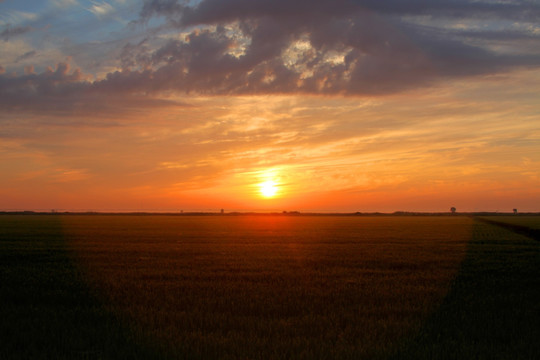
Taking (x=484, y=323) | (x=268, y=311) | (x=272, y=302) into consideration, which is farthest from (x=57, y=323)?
(x=484, y=323)

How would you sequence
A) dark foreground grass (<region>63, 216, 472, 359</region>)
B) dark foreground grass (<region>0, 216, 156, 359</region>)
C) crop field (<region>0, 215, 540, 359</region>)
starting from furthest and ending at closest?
dark foreground grass (<region>63, 216, 472, 359</region>), crop field (<region>0, 215, 540, 359</region>), dark foreground grass (<region>0, 216, 156, 359</region>)

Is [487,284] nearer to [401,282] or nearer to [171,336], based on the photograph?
[401,282]

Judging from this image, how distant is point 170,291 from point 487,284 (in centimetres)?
941

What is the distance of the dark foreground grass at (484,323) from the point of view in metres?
7.03

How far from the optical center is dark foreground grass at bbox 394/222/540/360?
7030 mm

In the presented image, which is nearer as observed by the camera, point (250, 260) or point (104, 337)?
point (104, 337)

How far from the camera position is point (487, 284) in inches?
533

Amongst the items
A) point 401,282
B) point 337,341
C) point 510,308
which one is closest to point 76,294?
point 337,341

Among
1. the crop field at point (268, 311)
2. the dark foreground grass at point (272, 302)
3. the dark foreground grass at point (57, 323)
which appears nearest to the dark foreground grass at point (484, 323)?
the crop field at point (268, 311)

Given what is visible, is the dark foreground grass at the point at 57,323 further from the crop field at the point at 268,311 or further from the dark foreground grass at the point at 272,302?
the dark foreground grass at the point at 272,302

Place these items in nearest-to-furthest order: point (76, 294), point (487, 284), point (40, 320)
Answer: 1. point (40, 320)
2. point (76, 294)
3. point (487, 284)

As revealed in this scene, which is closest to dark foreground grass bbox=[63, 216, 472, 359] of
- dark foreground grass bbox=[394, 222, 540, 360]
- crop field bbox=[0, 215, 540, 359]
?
crop field bbox=[0, 215, 540, 359]

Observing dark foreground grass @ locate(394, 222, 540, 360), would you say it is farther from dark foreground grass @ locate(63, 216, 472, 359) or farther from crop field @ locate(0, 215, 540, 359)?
dark foreground grass @ locate(63, 216, 472, 359)

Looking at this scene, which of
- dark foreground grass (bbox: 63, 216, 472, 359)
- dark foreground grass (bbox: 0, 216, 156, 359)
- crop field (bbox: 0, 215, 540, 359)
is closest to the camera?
dark foreground grass (bbox: 0, 216, 156, 359)
